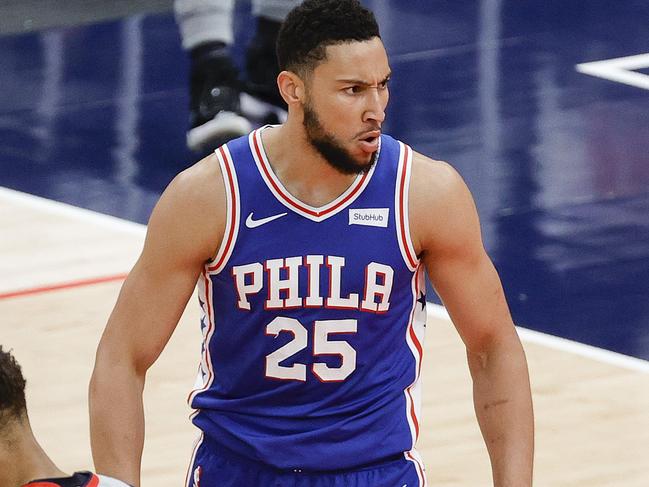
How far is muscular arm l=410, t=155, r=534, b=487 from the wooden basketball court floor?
1621 millimetres

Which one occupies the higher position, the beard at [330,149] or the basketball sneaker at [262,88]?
the basketball sneaker at [262,88]

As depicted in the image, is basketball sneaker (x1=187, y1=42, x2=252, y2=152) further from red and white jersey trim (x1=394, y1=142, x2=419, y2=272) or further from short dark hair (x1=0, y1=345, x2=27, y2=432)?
short dark hair (x1=0, y1=345, x2=27, y2=432)

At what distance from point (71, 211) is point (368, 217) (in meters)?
4.65

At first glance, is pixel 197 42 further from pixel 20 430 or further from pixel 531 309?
pixel 20 430

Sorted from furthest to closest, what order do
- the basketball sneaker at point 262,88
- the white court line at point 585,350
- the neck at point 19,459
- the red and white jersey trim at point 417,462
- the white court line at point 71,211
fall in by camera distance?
1. the basketball sneaker at point 262,88
2. the white court line at point 71,211
3. the white court line at point 585,350
4. the red and white jersey trim at point 417,462
5. the neck at point 19,459

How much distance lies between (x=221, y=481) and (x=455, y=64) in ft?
22.2

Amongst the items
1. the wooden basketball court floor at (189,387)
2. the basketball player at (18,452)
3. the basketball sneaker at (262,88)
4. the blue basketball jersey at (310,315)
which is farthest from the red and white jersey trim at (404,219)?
the basketball sneaker at (262,88)

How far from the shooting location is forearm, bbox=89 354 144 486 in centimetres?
380

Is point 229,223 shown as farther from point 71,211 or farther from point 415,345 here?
point 71,211

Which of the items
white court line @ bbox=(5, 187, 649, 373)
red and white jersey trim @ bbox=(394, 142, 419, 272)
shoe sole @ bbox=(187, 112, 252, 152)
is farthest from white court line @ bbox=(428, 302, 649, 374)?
red and white jersey trim @ bbox=(394, 142, 419, 272)

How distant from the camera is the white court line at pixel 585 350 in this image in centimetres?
645

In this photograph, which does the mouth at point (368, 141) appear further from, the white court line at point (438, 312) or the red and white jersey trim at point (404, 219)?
the white court line at point (438, 312)

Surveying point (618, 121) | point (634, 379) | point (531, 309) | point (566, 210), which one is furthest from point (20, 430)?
point (618, 121)

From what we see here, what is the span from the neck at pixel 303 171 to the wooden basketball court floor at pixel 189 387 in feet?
6.57
